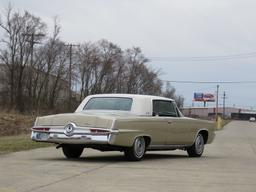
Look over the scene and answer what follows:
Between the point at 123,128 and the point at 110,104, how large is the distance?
1557 mm

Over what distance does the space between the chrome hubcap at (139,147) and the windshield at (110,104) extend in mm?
934

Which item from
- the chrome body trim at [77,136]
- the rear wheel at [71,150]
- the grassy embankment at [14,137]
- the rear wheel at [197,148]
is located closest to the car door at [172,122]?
the rear wheel at [197,148]

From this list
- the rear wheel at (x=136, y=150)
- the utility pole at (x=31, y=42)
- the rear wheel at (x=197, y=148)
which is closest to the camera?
the rear wheel at (x=136, y=150)

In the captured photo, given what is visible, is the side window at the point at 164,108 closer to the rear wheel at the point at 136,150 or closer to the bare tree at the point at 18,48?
the rear wheel at the point at 136,150

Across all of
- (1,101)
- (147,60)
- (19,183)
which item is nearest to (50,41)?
(1,101)

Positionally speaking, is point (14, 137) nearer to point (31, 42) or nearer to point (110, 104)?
point (110, 104)

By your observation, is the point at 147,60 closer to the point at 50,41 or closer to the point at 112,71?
the point at 112,71

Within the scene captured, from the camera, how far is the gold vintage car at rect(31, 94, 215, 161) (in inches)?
549

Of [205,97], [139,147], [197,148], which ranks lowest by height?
[197,148]

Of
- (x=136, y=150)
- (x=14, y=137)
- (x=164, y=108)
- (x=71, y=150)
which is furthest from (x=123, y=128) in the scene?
(x=14, y=137)

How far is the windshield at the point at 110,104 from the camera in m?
15.4

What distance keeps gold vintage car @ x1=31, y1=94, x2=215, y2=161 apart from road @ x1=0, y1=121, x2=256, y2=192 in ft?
1.49

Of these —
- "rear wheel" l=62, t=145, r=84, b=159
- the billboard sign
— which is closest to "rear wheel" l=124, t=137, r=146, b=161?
"rear wheel" l=62, t=145, r=84, b=159

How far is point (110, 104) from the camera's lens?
15578 mm
